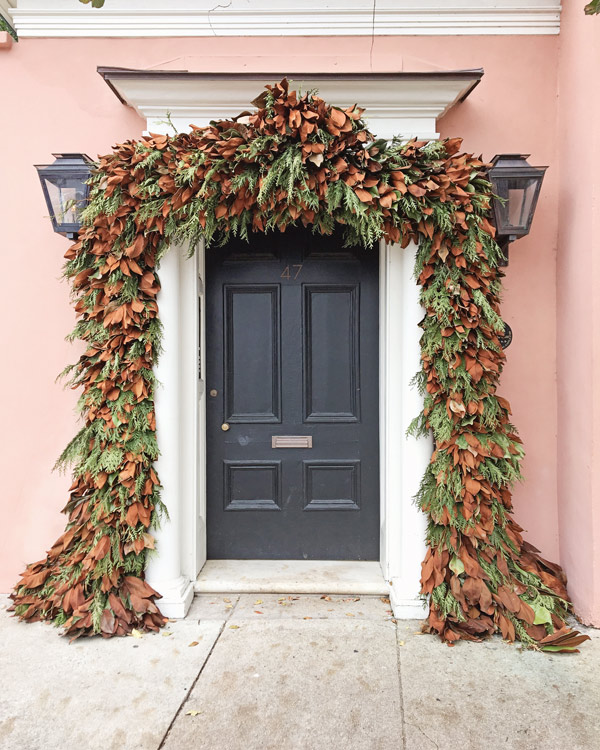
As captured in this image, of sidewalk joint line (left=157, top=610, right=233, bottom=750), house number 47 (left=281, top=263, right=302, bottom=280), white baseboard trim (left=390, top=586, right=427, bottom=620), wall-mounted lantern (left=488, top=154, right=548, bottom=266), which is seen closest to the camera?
sidewalk joint line (left=157, top=610, right=233, bottom=750)

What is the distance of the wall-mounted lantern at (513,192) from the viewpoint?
257cm

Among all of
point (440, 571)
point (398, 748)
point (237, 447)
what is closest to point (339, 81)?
point (237, 447)

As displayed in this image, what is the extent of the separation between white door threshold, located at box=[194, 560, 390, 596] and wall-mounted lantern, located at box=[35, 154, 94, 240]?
7.41ft

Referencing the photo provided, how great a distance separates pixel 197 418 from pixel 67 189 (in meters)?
1.50

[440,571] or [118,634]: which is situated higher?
[440,571]

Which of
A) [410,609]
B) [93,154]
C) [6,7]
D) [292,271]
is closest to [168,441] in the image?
[292,271]

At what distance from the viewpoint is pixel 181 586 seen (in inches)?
109

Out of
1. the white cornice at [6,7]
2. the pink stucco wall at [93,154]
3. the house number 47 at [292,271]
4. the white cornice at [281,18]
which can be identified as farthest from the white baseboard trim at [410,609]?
the white cornice at [6,7]

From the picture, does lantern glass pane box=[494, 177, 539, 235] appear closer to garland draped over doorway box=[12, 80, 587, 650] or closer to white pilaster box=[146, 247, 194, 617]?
garland draped over doorway box=[12, 80, 587, 650]

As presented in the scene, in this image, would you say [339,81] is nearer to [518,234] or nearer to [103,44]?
[518,234]

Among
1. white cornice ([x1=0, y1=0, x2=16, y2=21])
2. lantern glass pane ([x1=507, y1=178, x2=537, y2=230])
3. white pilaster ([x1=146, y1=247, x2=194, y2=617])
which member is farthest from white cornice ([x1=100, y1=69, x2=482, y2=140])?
white cornice ([x1=0, y1=0, x2=16, y2=21])

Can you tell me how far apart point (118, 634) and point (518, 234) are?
3062 mm

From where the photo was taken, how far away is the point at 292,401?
3.24m

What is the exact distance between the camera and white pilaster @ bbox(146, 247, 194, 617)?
107 inches
